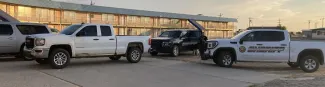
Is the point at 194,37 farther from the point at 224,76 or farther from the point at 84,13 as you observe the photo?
the point at 84,13

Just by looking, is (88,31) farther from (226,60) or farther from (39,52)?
(226,60)

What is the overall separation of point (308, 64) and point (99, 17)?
4702 centimetres

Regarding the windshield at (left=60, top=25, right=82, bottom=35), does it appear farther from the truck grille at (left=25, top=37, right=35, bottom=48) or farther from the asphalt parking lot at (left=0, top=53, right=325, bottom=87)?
the asphalt parking lot at (left=0, top=53, right=325, bottom=87)

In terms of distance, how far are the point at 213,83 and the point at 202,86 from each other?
654 millimetres

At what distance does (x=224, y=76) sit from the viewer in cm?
1077

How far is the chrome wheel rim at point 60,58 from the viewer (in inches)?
458

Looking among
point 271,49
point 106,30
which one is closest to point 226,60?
point 271,49

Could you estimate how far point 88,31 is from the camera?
12.7m

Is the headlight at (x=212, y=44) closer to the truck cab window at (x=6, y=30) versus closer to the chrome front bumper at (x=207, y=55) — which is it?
the chrome front bumper at (x=207, y=55)

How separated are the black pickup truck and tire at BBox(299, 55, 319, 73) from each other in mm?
7274

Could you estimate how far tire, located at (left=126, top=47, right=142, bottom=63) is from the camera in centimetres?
1415

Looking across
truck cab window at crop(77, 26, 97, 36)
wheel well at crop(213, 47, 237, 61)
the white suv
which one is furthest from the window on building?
the white suv

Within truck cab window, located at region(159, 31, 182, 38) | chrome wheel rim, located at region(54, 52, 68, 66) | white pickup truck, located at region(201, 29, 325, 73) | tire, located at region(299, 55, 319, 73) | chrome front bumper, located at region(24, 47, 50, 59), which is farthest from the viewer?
truck cab window, located at region(159, 31, 182, 38)

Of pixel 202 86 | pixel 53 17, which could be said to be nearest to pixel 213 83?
pixel 202 86
